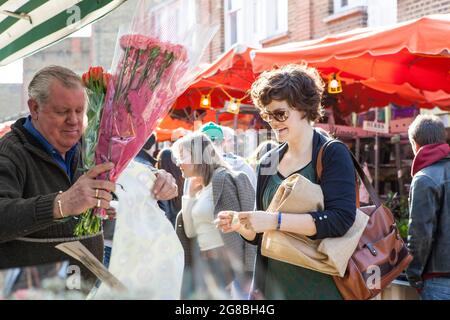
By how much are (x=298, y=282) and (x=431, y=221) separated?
1607 millimetres

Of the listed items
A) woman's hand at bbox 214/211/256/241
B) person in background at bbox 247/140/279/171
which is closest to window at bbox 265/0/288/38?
person in background at bbox 247/140/279/171

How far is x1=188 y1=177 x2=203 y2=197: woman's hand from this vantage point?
164 inches

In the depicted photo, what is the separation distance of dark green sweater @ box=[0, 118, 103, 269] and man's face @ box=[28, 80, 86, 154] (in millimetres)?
63

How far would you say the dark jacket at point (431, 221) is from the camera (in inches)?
142

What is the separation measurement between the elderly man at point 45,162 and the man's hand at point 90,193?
0.67 ft

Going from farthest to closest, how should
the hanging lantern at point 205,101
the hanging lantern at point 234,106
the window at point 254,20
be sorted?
1. the window at point 254,20
2. the hanging lantern at point 205,101
3. the hanging lantern at point 234,106

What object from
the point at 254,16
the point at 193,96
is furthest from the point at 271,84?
the point at 254,16

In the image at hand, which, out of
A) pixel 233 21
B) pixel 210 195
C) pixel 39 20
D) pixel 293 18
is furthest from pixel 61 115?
pixel 233 21

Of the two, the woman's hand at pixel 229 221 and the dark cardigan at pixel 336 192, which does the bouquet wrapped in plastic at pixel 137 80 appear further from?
the dark cardigan at pixel 336 192

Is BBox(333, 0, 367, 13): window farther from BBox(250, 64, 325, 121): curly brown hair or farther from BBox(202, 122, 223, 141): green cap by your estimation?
BBox(250, 64, 325, 121): curly brown hair

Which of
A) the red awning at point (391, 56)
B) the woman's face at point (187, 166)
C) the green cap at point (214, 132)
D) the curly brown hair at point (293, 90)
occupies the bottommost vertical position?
the woman's face at point (187, 166)

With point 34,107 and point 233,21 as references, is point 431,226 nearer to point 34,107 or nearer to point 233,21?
point 34,107

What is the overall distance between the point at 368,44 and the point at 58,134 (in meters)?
3.37

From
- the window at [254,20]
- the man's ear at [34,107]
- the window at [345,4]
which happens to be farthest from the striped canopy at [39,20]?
the window at [254,20]
